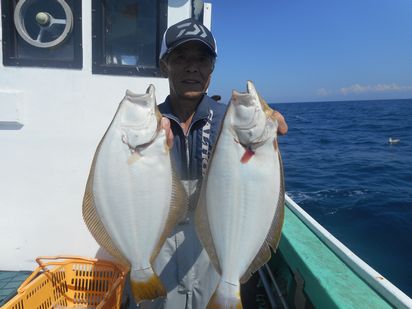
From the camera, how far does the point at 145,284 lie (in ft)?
5.88

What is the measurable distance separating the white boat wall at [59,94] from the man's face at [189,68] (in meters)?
1.22

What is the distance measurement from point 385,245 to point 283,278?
12.2 feet

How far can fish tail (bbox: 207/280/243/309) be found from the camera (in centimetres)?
174

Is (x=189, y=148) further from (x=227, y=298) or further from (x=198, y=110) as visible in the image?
(x=227, y=298)

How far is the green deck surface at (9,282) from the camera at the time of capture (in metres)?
2.88

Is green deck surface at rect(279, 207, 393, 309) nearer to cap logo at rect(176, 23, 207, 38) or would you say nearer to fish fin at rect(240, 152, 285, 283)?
fish fin at rect(240, 152, 285, 283)

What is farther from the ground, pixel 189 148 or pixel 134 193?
pixel 189 148

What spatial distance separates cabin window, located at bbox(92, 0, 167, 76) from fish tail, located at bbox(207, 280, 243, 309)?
2187mm

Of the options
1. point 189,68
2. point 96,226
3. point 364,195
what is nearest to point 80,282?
point 96,226

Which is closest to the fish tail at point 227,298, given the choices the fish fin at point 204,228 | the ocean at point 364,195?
the fish fin at point 204,228

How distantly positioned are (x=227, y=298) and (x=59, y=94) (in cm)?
247

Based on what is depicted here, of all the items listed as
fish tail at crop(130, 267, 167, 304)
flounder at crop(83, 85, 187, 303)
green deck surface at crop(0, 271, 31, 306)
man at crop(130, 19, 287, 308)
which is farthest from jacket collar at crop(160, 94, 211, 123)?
green deck surface at crop(0, 271, 31, 306)

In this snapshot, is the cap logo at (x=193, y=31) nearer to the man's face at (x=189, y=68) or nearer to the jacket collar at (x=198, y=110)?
the man's face at (x=189, y=68)

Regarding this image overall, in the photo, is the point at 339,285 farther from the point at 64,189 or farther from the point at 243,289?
the point at 64,189
